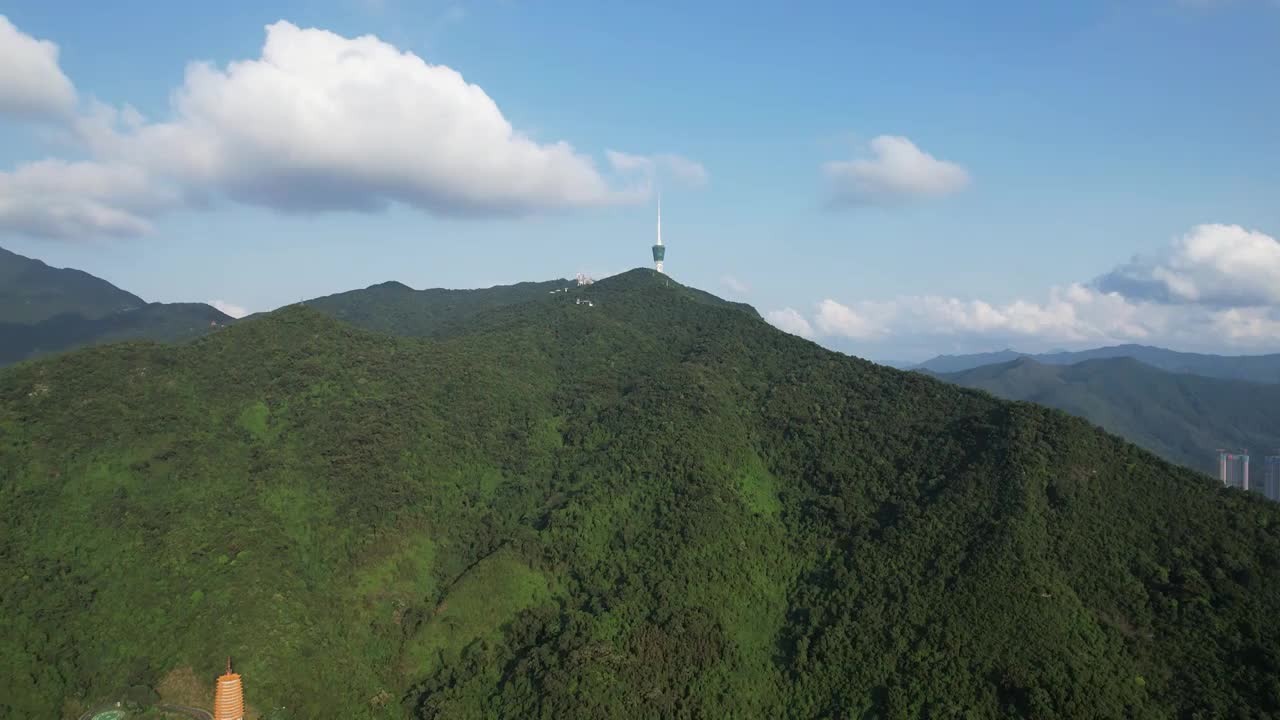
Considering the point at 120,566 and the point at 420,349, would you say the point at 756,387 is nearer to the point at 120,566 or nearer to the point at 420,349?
the point at 420,349

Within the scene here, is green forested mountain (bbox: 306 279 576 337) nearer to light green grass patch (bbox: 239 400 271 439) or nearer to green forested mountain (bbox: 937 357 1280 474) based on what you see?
light green grass patch (bbox: 239 400 271 439)

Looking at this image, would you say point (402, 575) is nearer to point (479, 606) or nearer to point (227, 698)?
point (479, 606)

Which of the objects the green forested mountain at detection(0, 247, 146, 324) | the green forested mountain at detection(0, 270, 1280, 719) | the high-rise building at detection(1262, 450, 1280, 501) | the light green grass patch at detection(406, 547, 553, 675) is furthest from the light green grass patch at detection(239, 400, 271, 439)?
the high-rise building at detection(1262, 450, 1280, 501)

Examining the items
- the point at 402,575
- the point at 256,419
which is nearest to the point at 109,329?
the point at 256,419

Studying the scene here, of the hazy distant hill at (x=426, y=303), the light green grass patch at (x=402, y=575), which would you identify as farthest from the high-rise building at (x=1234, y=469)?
the light green grass patch at (x=402, y=575)

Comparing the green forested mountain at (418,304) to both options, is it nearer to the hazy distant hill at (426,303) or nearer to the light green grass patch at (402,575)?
the hazy distant hill at (426,303)

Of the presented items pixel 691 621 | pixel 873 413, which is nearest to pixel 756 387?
pixel 873 413
